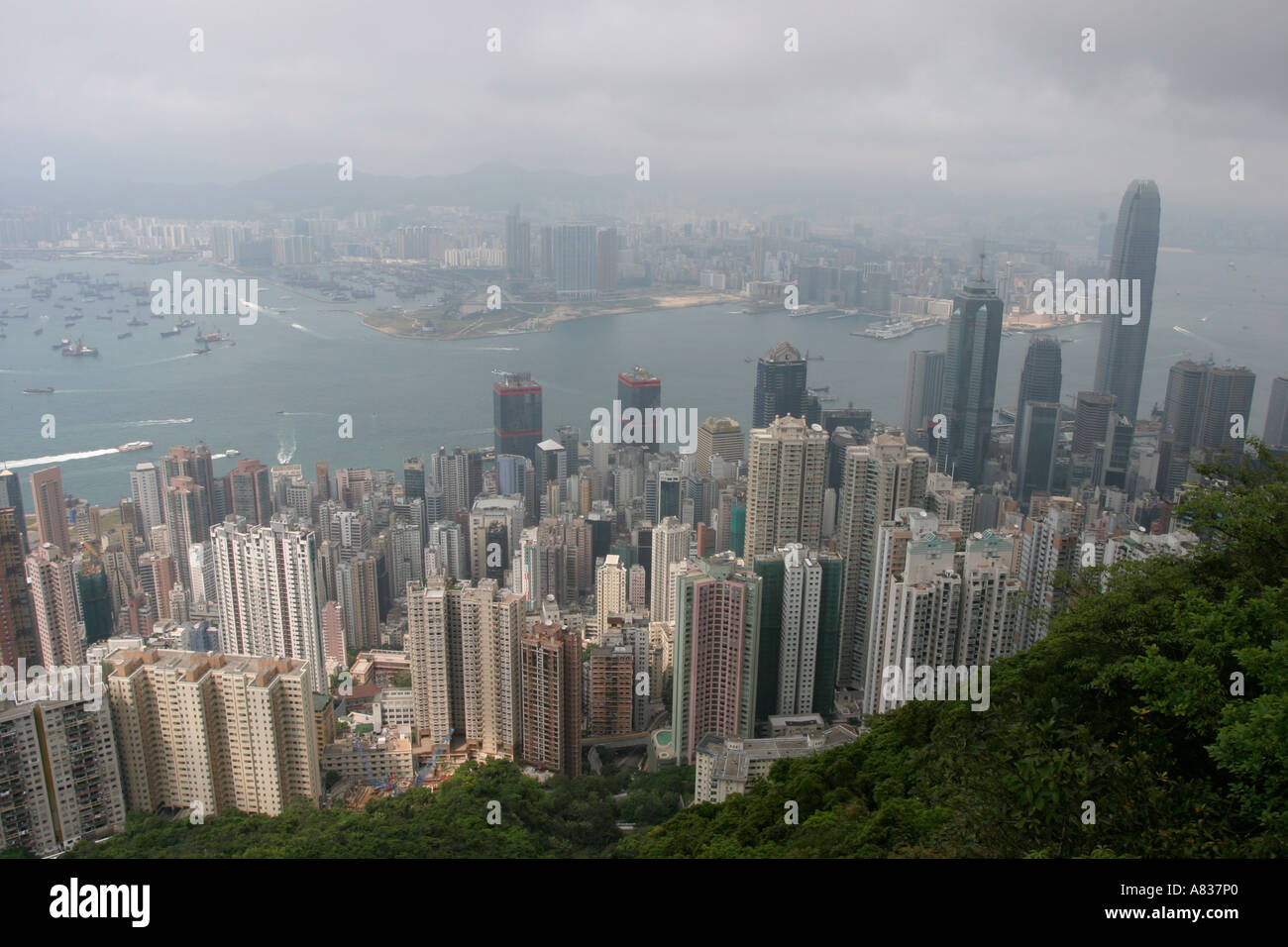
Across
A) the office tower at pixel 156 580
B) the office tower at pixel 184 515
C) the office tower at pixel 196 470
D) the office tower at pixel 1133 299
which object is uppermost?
the office tower at pixel 1133 299

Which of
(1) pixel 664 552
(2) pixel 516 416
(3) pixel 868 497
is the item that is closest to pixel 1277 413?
(3) pixel 868 497

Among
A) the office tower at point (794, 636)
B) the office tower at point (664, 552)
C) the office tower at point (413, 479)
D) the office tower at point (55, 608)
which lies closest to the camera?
the office tower at point (794, 636)

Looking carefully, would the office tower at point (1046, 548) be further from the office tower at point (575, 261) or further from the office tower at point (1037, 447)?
the office tower at point (575, 261)

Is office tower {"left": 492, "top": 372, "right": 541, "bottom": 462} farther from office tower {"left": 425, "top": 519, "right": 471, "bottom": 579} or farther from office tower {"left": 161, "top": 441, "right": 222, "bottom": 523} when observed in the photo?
office tower {"left": 161, "top": 441, "right": 222, "bottom": 523}

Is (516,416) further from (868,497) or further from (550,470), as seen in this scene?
(868,497)

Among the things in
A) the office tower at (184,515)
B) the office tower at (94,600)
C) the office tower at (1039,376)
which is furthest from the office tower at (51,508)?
the office tower at (1039,376)

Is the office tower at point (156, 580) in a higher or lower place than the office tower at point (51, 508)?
lower
